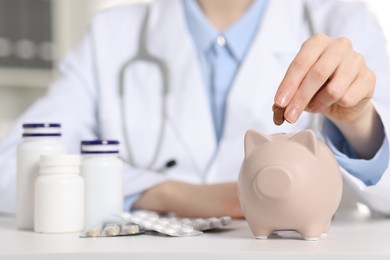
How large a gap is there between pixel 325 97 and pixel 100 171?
289 mm

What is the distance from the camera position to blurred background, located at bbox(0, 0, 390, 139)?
2.79m

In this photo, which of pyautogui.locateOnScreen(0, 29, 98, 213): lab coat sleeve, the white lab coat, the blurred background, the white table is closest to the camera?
the white table

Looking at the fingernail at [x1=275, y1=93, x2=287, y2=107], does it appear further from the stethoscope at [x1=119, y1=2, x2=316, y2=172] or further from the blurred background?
the blurred background

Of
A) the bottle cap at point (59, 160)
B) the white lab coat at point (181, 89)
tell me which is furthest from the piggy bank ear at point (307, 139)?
the white lab coat at point (181, 89)

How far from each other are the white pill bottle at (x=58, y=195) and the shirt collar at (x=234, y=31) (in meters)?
0.59

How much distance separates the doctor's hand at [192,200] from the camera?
984 millimetres

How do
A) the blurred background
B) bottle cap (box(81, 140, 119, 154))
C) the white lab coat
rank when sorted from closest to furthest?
bottle cap (box(81, 140, 119, 154))
the white lab coat
the blurred background

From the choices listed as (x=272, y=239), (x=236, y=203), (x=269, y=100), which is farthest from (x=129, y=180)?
(x=272, y=239)

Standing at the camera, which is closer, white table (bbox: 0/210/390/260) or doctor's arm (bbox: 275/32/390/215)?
white table (bbox: 0/210/390/260)

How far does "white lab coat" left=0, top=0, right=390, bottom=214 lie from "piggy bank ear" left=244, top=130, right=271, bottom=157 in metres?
0.48

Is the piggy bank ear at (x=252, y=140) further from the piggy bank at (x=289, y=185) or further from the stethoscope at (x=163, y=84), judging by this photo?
the stethoscope at (x=163, y=84)

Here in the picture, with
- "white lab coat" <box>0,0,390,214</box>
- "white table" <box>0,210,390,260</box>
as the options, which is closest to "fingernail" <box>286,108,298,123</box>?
"white table" <box>0,210,390,260</box>

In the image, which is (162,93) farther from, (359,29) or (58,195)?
(58,195)

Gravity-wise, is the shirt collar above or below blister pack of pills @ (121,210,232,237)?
above
